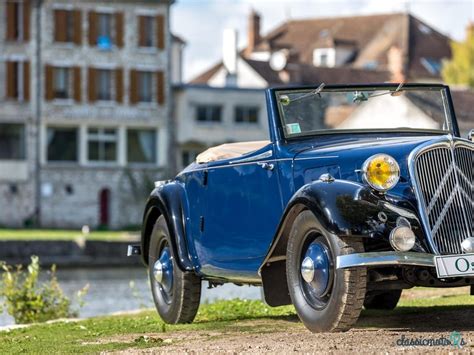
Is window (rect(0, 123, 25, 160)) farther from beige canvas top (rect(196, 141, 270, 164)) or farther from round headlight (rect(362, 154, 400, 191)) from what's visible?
round headlight (rect(362, 154, 400, 191))

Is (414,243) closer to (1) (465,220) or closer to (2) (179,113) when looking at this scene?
(1) (465,220)

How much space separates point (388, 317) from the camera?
485 inches

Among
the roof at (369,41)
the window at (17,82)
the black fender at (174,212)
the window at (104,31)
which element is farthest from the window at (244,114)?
the black fender at (174,212)

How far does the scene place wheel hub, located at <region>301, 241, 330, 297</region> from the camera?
10172 mm

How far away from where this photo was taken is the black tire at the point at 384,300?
526 inches

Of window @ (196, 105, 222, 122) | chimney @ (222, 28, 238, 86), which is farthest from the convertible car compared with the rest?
chimney @ (222, 28, 238, 86)

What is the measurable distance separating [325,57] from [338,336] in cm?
9272

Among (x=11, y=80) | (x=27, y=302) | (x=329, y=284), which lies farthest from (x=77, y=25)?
(x=329, y=284)

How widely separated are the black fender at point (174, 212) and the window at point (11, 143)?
192ft

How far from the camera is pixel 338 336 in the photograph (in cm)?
978

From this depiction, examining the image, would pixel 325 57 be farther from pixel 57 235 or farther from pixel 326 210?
pixel 326 210

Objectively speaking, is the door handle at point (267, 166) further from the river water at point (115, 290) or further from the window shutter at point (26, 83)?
the window shutter at point (26, 83)

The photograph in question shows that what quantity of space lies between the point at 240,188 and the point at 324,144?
95cm

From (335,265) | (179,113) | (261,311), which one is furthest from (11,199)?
(335,265)
